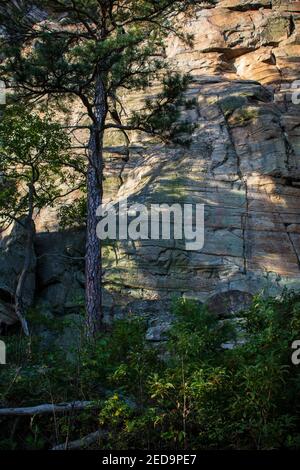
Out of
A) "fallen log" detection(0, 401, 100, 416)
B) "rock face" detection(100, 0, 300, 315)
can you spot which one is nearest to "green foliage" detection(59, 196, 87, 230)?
"rock face" detection(100, 0, 300, 315)

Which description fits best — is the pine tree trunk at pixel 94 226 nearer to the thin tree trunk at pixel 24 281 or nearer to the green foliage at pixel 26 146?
the green foliage at pixel 26 146

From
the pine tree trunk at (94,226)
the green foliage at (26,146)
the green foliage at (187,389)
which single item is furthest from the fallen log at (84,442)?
the green foliage at (26,146)

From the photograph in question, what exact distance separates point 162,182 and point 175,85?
342 centimetres

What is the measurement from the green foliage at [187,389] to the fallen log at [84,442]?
0.09 meters

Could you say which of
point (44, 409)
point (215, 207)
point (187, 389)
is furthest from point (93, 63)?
point (187, 389)

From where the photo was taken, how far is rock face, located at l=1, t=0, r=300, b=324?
45.0ft

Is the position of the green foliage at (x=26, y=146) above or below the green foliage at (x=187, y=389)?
above

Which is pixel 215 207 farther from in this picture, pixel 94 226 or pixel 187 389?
pixel 187 389

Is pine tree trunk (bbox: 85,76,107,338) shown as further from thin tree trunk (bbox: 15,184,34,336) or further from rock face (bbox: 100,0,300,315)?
rock face (bbox: 100,0,300,315)

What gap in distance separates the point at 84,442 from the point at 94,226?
626 centimetres

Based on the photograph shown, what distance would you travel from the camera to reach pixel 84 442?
20.5 feet

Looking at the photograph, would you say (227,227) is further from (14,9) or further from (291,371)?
(291,371)

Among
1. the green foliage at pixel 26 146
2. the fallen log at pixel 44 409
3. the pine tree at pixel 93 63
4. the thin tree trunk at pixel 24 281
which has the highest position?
the pine tree at pixel 93 63

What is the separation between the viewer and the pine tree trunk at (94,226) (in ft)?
37.1
